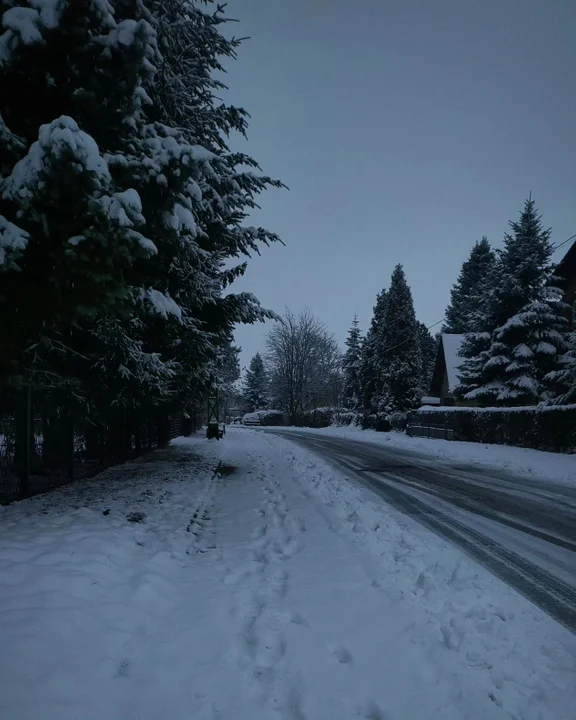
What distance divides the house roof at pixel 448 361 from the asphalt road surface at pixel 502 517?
22.1 metres

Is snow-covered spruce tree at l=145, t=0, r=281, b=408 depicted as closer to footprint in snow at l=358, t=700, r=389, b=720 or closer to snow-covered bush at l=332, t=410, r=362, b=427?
footprint in snow at l=358, t=700, r=389, b=720

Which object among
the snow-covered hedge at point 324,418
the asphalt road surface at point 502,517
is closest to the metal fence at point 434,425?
the asphalt road surface at point 502,517

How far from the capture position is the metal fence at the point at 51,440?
721 cm

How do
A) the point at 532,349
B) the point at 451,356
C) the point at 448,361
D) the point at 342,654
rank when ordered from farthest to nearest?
the point at 451,356 < the point at 448,361 < the point at 532,349 < the point at 342,654

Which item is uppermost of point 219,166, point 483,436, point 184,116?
point 184,116

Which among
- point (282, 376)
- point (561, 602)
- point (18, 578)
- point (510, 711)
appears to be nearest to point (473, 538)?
point (561, 602)

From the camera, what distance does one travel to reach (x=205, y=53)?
10516mm

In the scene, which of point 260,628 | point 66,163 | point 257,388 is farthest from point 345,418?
point 66,163

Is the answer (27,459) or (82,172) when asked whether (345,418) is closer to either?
(27,459)

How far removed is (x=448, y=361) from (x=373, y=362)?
633 centimetres

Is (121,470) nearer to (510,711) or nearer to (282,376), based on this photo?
(510,711)

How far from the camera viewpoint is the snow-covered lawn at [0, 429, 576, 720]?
259 cm

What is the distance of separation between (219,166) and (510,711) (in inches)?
253

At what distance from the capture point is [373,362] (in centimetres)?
3897
